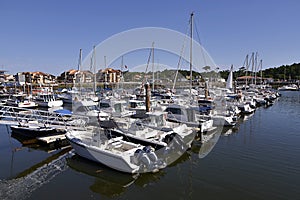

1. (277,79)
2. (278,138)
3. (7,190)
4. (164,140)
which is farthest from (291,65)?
(7,190)

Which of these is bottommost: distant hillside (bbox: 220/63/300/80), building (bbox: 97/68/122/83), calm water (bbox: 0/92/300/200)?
calm water (bbox: 0/92/300/200)

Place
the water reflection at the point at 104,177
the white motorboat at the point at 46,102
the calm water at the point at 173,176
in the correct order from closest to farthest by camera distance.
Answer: the calm water at the point at 173,176 < the water reflection at the point at 104,177 < the white motorboat at the point at 46,102

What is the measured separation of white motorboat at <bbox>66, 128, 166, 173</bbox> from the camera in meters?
9.52

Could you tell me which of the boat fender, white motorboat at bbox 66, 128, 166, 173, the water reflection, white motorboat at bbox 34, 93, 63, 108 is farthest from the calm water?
white motorboat at bbox 34, 93, 63, 108

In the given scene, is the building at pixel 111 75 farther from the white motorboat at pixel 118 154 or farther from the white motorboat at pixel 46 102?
the white motorboat at pixel 118 154

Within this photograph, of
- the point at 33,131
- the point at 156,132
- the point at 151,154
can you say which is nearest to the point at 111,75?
the point at 33,131

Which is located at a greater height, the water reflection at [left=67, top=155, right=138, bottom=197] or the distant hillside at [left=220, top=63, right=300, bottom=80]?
the distant hillside at [left=220, top=63, right=300, bottom=80]

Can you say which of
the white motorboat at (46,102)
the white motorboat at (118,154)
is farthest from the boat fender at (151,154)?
the white motorboat at (46,102)

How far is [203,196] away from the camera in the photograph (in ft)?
26.5

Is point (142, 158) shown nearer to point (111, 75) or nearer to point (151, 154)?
point (151, 154)

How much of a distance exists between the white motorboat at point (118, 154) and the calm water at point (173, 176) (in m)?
0.38

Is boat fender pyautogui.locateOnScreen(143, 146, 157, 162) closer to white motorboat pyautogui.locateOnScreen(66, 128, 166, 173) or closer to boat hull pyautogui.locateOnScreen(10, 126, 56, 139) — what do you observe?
white motorboat pyautogui.locateOnScreen(66, 128, 166, 173)

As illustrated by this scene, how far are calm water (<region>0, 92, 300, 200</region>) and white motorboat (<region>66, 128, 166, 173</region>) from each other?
0.38 metres

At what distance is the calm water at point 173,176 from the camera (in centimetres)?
827
